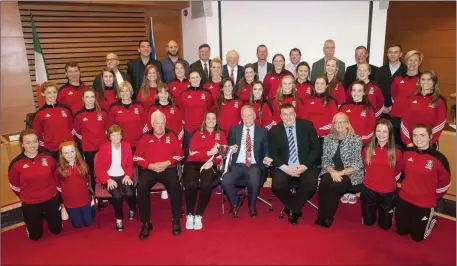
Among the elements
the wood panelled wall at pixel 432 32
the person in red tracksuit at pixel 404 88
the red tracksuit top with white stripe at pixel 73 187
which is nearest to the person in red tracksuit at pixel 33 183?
the red tracksuit top with white stripe at pixel 73 187

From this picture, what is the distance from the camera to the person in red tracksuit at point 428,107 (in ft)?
12.5

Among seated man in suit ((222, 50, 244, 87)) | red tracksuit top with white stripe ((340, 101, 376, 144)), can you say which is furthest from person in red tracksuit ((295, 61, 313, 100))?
seated man in suit ((222, 50, 244, 87))

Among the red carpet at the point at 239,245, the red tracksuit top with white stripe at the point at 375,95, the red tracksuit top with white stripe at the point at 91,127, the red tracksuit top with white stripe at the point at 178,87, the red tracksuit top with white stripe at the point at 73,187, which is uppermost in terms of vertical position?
the red tracksuit top with white stripe at the point at 178,87

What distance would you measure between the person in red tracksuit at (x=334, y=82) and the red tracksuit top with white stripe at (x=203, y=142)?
155 cm

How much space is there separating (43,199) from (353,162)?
127 inches

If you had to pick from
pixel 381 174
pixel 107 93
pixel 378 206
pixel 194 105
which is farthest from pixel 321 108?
pixel 107 93

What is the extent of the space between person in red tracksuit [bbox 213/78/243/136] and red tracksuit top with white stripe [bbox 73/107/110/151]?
4.50 feet

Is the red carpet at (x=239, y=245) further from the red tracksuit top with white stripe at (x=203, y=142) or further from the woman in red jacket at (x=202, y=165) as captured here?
the red tracksuit top with white stripe at (x=203, y=142)

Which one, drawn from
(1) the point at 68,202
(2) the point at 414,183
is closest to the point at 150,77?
(1) the point at 68,202

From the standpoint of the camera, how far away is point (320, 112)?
4.23 meters

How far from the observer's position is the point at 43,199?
3564mm

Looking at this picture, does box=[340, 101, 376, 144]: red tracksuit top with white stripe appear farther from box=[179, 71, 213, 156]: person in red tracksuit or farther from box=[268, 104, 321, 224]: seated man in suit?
box=[179, 71, 213, 156]: person in red tracksuit

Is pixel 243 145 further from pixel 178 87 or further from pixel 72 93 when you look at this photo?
pixel 72 93

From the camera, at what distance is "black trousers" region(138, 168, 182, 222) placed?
364cm
